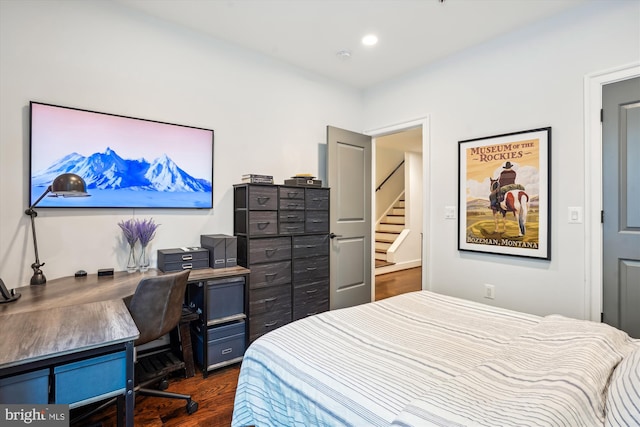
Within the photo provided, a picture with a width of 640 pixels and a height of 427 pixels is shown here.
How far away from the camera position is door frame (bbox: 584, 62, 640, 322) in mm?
2307

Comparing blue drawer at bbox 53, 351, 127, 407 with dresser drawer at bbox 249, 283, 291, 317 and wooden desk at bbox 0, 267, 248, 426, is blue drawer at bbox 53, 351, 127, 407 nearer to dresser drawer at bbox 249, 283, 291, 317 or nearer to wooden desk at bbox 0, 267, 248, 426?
wooden desk at bbox 0, 267, 248, 426

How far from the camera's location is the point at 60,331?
4.21 feet

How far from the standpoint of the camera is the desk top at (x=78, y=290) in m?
1.63

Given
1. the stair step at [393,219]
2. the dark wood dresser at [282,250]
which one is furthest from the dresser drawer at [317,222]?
the stair step at [393,219]

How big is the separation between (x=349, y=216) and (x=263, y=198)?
1245 millimetres

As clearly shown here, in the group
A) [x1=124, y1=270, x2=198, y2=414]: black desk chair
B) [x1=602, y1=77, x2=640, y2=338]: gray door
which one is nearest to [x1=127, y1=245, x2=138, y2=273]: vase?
[x1=124, y1=270, x2=198, y2=414]: black desk chair

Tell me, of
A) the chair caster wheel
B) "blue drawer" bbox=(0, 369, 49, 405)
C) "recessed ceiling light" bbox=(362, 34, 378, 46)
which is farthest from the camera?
"recessed ceiling light" bbox=(362, 34, 378, 46)

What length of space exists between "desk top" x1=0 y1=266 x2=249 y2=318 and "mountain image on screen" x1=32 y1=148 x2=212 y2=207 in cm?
56

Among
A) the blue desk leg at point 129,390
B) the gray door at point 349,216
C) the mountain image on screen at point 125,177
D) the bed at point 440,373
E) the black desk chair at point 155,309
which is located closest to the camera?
the bed at point 440,373

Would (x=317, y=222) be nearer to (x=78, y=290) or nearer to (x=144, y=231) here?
(x=144, y=231)

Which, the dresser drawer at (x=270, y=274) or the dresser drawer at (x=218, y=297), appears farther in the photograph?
the dresser drawer at (x=270, y=274)

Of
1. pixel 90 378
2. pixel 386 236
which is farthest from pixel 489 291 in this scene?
pixel 386 236

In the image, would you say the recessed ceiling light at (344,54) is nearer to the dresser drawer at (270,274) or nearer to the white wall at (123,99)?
the white wall at (123,99)

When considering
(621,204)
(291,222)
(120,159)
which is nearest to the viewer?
(621,204)
